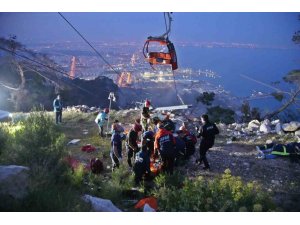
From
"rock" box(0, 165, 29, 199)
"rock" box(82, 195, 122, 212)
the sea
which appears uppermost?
the sea

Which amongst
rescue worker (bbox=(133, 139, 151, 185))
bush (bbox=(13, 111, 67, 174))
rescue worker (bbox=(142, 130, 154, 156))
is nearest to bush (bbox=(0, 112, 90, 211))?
bush (bbox=(13, 111, 67, 174))

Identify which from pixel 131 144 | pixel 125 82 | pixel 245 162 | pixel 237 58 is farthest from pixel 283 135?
pixel 237 58

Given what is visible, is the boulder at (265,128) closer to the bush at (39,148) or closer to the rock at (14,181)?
the bush at (39,148)

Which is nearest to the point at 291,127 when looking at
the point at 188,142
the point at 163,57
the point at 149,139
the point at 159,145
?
the point at 188,142

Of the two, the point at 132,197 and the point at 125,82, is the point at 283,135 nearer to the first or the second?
the point at 132,197

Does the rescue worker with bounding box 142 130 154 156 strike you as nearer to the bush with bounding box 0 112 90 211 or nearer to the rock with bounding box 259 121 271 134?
the bush with bounding box 0 112 90 211
